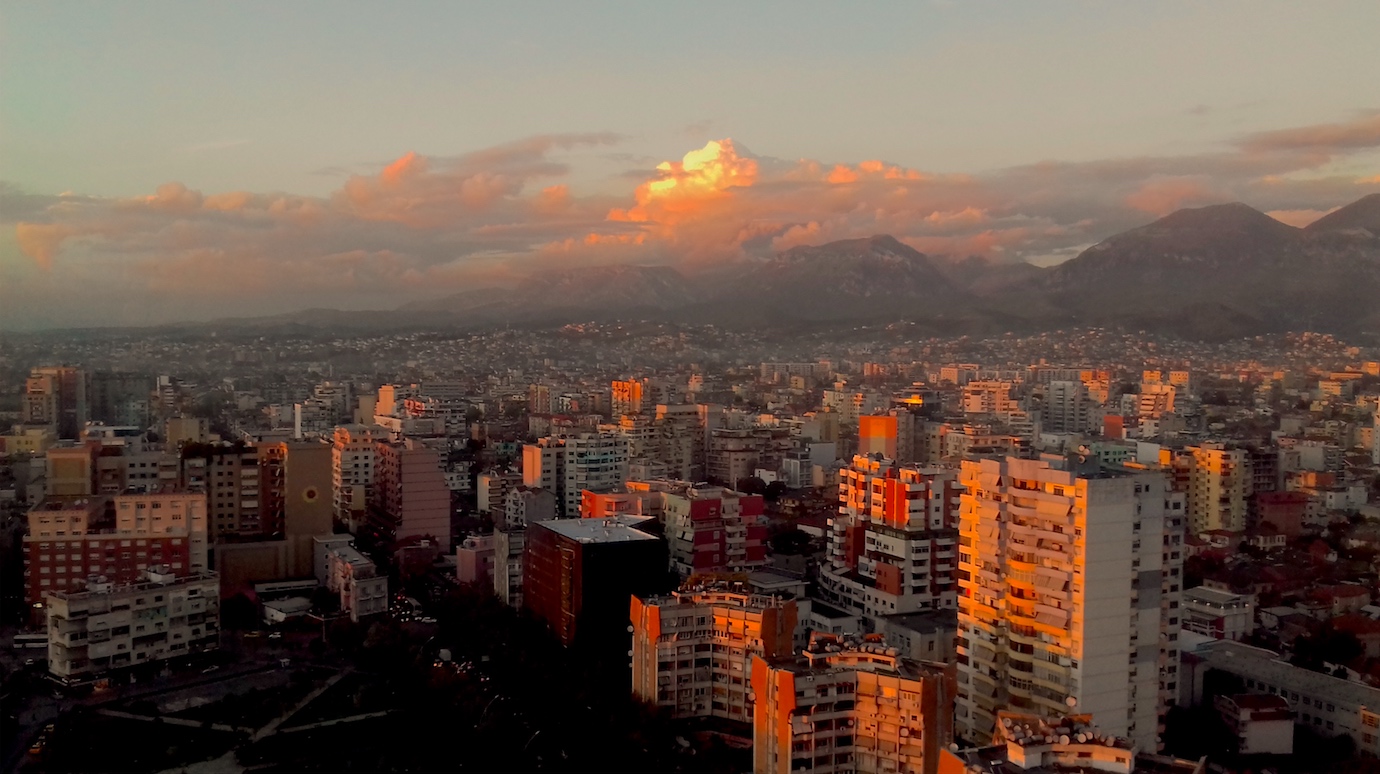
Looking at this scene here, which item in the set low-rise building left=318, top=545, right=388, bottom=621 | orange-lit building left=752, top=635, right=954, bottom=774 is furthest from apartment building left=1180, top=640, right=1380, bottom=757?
low-rise building left=318, top=545, right=388, bottom=621

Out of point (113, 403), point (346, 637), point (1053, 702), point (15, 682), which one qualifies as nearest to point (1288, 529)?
point (1053, 702)

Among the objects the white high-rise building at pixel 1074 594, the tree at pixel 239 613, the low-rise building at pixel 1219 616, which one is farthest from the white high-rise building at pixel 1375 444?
the tree at pixel 239 613

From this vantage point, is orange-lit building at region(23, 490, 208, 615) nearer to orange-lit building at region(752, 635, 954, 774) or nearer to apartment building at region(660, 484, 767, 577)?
apartment building at region(660, 484, 767, 577)

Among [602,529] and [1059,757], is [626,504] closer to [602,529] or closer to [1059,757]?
[602,529]

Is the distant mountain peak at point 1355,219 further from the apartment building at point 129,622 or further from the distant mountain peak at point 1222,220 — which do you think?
the apartment building at point 129,622

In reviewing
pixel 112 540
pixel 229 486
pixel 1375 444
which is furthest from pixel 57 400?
pixel 1375 444
